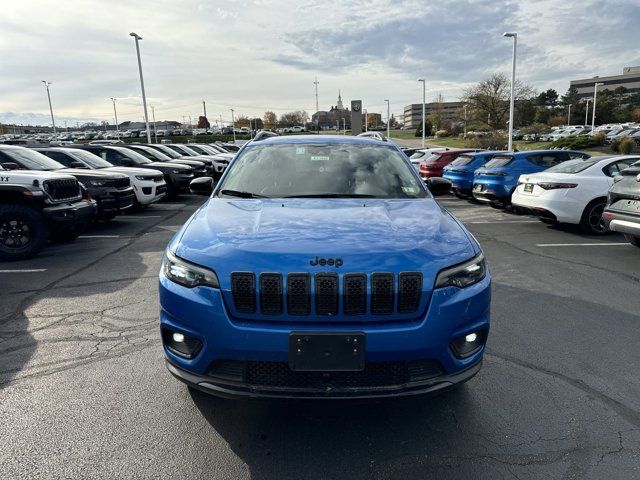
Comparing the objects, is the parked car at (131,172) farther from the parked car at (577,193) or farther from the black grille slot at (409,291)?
the black grille slot at (409,291)

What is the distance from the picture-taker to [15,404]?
9.89 ft

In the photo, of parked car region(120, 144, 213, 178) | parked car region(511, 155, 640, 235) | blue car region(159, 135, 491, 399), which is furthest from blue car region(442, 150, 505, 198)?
blue car region(159, 135, 491, 399)

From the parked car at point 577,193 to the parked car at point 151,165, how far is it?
9734 millimetres

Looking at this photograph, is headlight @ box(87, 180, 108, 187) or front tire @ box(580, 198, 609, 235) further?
headlight @ box(87, 180, 108, 187)

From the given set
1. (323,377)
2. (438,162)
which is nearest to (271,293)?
(323,377)

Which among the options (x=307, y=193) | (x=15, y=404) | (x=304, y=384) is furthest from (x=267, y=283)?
(x=15, y=404)

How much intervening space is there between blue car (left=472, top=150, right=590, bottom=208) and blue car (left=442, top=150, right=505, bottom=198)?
65.6 inches

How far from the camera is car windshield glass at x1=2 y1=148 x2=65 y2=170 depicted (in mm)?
8602

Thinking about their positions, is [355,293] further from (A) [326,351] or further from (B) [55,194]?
(B) [55,194]

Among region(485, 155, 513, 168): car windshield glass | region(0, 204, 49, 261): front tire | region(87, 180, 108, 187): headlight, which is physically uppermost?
region(87, 180, 108, 187): headlight

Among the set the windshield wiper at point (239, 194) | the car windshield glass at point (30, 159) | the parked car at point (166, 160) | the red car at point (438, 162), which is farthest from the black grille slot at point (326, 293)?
the red car at point (438, 162)

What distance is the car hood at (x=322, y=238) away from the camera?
7.88 ft

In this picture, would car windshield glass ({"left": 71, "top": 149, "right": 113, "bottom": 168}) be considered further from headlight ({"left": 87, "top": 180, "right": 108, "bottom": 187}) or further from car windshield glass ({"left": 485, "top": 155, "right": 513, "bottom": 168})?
car windshield glass ({"left": 485, "top": 155, "right": 513, "bottom": 168})

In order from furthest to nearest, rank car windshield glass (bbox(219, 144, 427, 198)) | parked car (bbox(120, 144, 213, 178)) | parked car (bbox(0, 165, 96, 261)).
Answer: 1. parked car (bbox(120, 144, 213, 178))
2. parked car (bbox(0, 165, 96, 261))
3. car windshield glass (bbox(219, 144, 427, 198))
